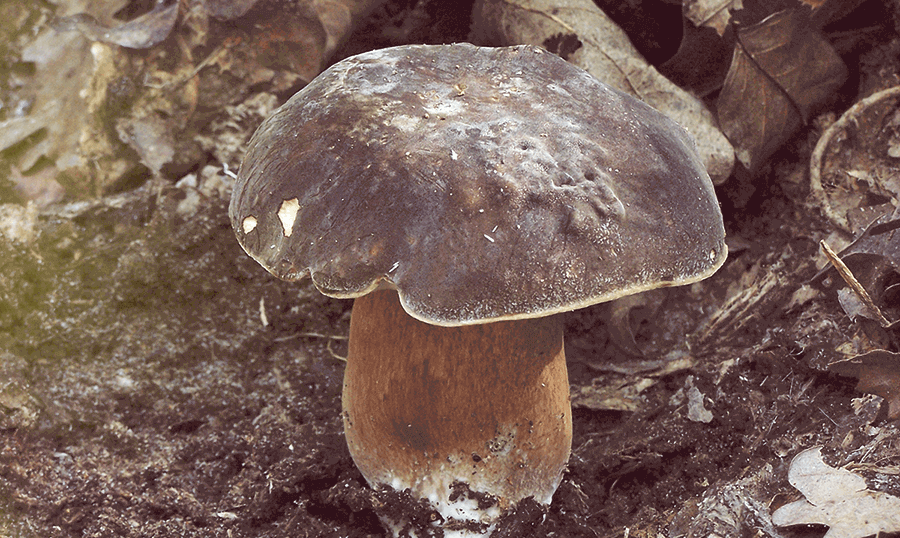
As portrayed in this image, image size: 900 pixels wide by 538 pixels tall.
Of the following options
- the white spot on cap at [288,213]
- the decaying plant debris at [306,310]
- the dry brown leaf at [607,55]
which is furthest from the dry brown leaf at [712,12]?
the white spot on cap at [288,213]

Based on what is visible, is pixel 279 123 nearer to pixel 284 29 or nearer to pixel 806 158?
pixel 284 29

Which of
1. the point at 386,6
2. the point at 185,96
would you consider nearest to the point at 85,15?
the point at 185,96

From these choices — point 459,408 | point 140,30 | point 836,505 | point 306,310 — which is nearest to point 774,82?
point 836,505

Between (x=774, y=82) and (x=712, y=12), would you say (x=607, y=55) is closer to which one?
(x=712, y=12)

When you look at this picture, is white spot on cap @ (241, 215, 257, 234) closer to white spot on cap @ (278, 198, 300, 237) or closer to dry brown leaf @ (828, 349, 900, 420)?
white spot on cap @ (278, 198, 300, 237)

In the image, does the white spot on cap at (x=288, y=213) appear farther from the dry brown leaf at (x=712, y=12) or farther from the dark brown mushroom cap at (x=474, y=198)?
the dry brown leaf at (x=712, y=12)
